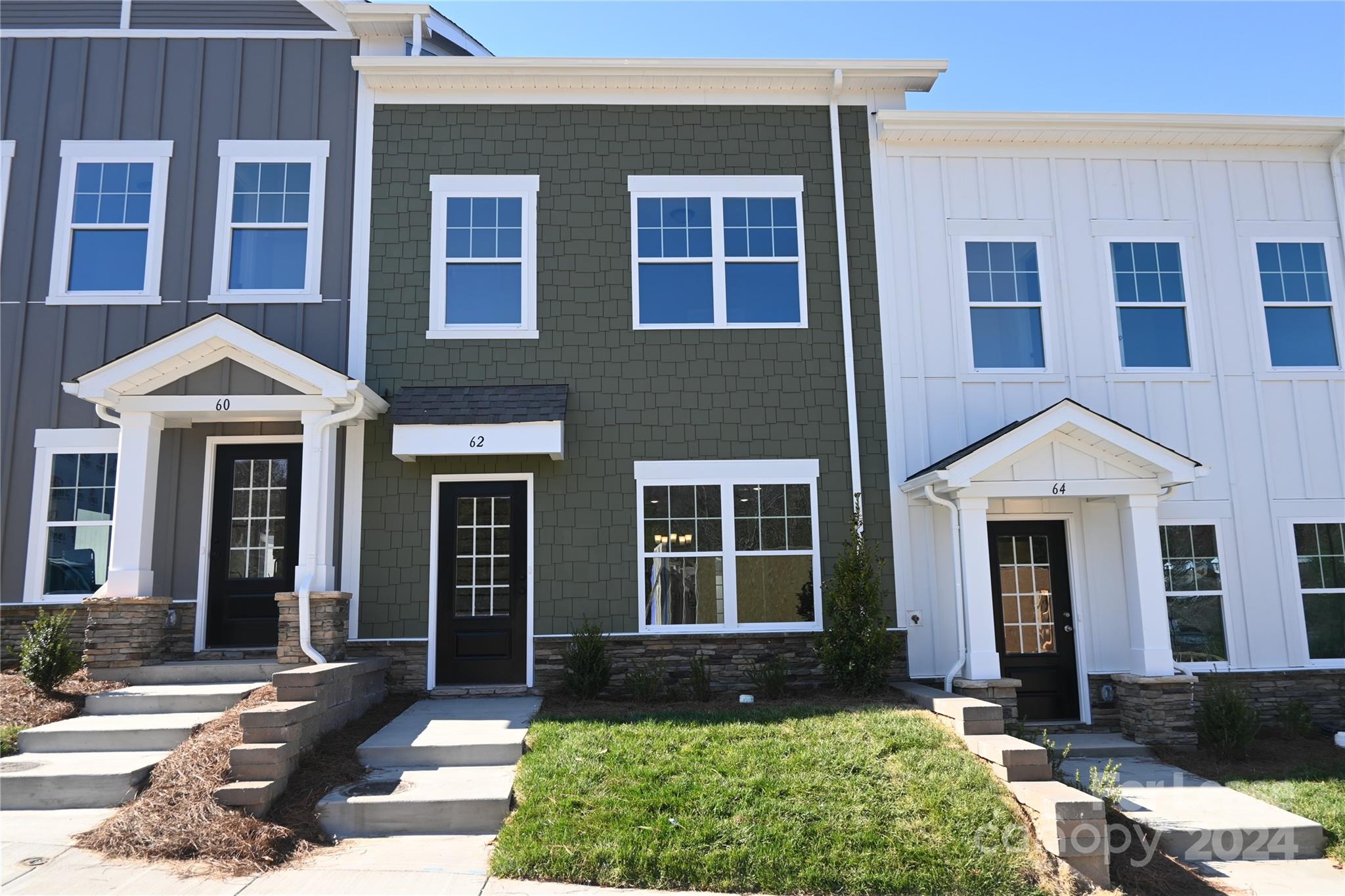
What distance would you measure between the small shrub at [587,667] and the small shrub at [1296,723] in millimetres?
7252

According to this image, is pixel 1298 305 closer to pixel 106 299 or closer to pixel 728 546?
pixel 728 546

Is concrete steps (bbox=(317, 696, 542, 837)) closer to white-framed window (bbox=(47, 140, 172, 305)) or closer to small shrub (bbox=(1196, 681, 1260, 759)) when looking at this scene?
white-framed window (bbox=(47, 140, 172, 305))

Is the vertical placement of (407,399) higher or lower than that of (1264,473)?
higher

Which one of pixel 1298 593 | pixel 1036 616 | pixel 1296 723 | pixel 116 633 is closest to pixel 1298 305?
pixel 1298 593

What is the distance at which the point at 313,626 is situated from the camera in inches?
357

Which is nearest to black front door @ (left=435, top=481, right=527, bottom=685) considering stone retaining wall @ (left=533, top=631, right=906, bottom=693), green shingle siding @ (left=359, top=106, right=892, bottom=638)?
green shingle siding @ (left=359, top=106, right=892, bottom=638)

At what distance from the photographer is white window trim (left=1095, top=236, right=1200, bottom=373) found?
11.0 meters

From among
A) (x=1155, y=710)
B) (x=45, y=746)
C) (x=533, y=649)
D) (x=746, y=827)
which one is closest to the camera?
(x=746, y=827)

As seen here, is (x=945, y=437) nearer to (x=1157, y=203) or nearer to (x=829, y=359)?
(x=829, y=359)

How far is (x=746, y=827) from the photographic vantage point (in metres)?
6.10

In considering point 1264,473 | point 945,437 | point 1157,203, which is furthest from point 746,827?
point 1157,203

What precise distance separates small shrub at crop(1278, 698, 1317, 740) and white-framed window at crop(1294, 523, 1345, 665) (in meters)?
0.82

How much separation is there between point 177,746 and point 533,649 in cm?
356

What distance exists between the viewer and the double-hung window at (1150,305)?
1104 cm
